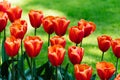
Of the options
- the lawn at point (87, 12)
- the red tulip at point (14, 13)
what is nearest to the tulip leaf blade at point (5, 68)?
the red tulip at point (14, 13)

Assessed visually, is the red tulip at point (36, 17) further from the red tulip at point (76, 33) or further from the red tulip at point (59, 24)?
the red tulip at point (76, 33)

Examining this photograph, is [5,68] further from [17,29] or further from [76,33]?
[76,33]

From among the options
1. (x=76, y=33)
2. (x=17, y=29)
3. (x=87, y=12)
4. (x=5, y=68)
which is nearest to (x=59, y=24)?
(x=76, y=33)

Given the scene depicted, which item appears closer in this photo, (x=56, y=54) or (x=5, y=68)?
(x=56, y=54)

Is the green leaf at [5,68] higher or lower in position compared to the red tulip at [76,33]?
lower

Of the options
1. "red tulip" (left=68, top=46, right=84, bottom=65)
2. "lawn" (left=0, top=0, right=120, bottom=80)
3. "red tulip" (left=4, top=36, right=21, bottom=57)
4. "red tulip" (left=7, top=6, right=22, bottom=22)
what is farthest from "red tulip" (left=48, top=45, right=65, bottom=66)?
"lawn" (left=0, top=0, right=120, bottom=80)


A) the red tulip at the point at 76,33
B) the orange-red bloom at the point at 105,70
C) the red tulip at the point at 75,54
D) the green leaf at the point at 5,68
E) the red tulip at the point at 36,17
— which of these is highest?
the red tulip at the point at 36,17

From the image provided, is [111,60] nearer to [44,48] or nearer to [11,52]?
[44,48]

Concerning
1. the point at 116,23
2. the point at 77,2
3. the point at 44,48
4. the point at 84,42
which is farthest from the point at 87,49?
the point at 77,2

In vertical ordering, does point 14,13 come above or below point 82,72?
above

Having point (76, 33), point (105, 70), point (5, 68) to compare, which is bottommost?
point (5, 68)

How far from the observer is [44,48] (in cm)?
420

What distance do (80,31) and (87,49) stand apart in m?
1.66

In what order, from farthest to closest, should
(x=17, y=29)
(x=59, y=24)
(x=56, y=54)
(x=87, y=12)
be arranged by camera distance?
1. (x=87, y=12)
2. (x=59, y=24)
3. (x=17, y=29)
4. (x=56, y=54)
